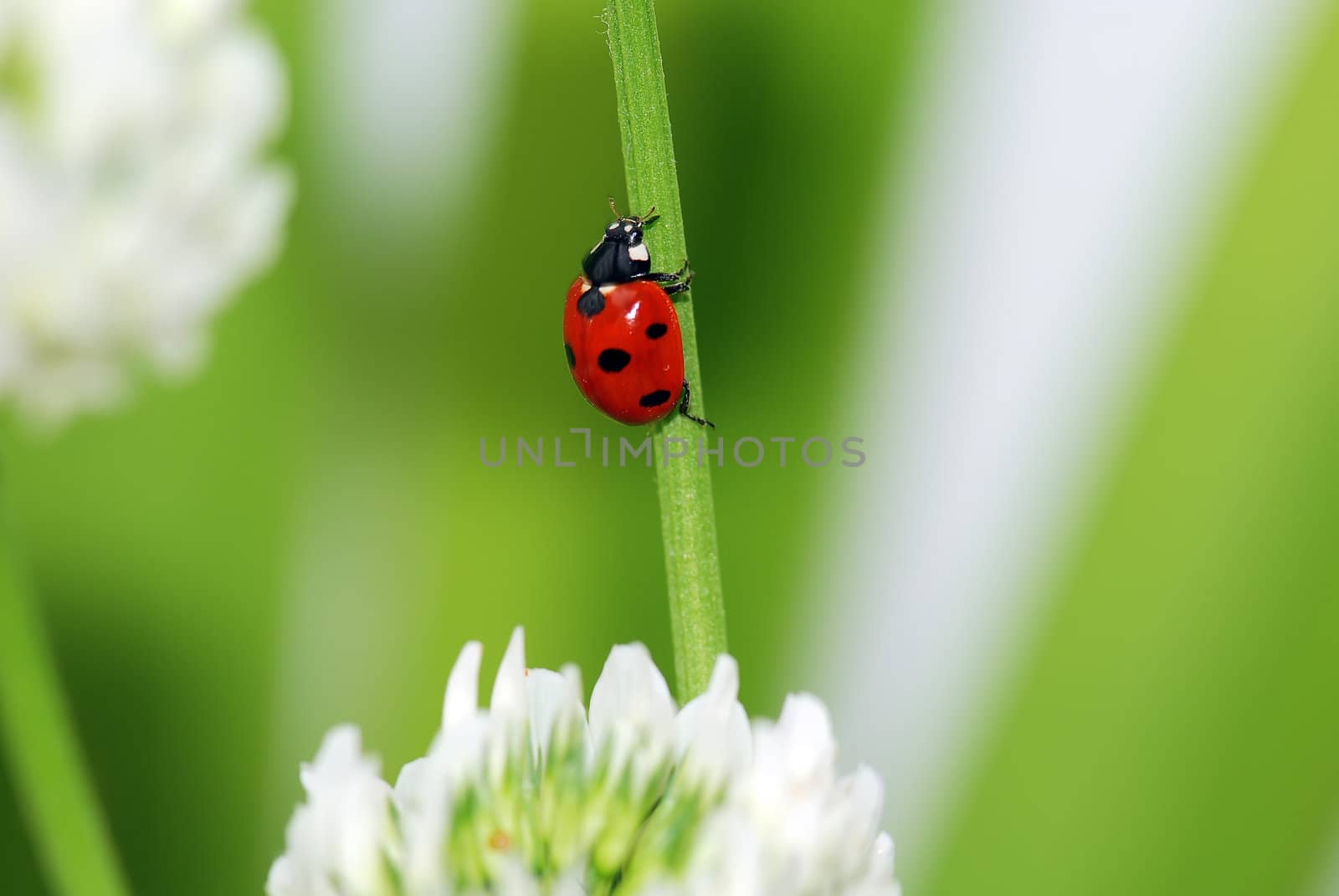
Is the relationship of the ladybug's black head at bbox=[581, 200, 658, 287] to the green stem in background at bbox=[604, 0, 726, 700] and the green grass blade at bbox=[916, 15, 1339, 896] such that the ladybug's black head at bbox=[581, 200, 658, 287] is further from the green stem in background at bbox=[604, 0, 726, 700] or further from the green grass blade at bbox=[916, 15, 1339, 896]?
the green grass blade at bbox=[916, 15, 1339, 896]

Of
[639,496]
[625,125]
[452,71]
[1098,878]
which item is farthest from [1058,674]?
[625,125]

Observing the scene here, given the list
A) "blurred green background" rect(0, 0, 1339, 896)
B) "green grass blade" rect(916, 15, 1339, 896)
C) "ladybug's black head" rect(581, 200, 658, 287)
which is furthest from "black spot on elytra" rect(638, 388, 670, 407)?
"green grass blade" rect(916, 15, 1339, 896)

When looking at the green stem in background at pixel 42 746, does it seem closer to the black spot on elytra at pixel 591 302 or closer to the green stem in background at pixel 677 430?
the green stem in background at pixel 677 430

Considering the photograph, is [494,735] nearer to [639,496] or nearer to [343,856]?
[343,856]

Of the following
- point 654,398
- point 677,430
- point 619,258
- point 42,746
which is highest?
point 619,258

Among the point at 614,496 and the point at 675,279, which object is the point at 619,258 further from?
the point at 614,496

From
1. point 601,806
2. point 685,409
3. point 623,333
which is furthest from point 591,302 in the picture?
point 601,806

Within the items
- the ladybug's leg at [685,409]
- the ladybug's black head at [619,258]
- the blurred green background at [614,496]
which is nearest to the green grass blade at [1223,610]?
the blurred green background at [614,496]
